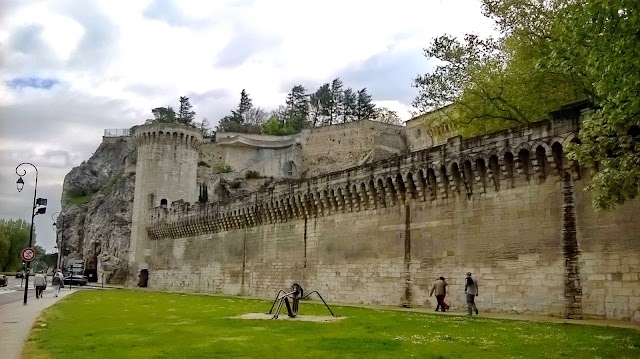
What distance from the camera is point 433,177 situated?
22.4 m

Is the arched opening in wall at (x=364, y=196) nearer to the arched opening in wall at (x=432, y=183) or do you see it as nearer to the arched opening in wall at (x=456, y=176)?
the arched opening in wall at (x=432, y=183)

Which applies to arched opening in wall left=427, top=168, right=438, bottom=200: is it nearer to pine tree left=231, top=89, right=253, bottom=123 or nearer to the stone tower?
the stone tower

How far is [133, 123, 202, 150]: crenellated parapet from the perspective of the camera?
5112 centimetres

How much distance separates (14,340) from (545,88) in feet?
71.8

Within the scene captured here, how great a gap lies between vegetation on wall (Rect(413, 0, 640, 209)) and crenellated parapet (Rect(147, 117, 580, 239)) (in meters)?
1.33

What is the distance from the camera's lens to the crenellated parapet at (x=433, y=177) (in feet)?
60.5

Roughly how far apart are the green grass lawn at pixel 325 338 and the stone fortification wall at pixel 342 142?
45.1 m

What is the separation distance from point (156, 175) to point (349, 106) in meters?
45.2

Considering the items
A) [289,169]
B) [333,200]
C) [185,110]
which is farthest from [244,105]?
[333,200]

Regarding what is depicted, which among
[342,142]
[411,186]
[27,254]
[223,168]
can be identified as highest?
[342,142]

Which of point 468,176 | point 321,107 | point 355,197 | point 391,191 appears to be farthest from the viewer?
point 321,107

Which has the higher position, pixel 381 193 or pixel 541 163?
pixel 541 163

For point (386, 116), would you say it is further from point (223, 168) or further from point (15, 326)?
point (15, 326)

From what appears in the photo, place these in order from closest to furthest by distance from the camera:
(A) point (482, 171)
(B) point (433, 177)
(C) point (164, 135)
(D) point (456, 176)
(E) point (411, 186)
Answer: (A) point (482, 171) → (D) point (456, 176) → (B) point (433, 177) → (E) point (411, 186) → (C) point (164, 135)
